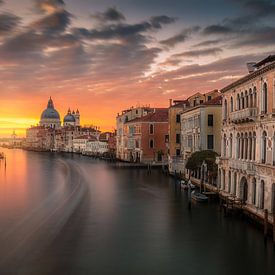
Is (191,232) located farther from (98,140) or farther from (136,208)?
(98,140)

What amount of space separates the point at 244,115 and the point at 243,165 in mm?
3069

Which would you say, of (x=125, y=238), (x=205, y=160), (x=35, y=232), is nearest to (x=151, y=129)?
(x=205, y=160)

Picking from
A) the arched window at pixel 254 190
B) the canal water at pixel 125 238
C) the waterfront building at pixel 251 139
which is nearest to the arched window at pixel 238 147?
the waterfront building at pixel 251 139

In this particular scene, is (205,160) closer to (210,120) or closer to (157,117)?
(210,120)

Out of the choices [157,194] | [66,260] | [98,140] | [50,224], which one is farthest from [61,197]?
[98,140]

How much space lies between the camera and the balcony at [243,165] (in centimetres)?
2657

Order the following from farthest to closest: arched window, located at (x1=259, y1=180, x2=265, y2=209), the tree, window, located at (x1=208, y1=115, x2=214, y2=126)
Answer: window, located at (x1=208, y1=115, x2=214, y2=126) < the tree < arched window, located at (x1=259, y1=180, x2=265, y2=209)

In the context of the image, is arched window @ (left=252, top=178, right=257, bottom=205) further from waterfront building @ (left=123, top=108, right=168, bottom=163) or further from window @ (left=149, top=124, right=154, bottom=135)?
window @ (left=149, top=124, right=154, bottom=135)

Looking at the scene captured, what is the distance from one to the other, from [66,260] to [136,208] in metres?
13.6

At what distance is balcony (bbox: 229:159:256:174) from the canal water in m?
3.08

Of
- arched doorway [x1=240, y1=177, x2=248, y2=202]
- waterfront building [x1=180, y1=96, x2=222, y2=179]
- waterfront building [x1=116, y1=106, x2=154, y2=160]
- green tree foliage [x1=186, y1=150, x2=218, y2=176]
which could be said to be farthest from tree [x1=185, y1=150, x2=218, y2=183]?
Result: waterfront building [x1=116, y1=106, x2=154, y2=160]

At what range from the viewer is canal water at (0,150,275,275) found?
19000 mm

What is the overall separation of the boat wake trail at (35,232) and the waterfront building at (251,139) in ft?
36.1

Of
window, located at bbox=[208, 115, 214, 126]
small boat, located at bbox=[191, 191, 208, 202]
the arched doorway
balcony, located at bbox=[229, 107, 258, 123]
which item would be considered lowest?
small boat, located at bbox=[191, 191, 208, 202]
